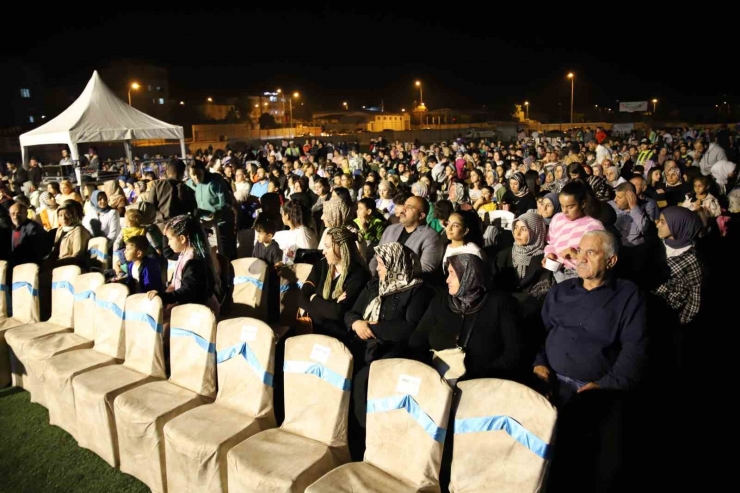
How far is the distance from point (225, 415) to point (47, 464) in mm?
1290

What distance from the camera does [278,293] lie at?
4.52 meters

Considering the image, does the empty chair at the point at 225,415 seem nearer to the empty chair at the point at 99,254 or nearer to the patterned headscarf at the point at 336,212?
the patterned headscarf at the point at 336,212

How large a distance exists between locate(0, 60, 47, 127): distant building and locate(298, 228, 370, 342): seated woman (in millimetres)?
56406

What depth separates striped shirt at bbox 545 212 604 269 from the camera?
4.26 m

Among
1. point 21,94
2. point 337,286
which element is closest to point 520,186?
point 337,286

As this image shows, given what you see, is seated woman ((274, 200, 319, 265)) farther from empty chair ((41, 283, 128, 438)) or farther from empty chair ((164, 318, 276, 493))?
empty chair ((164, 318, 276, 493))

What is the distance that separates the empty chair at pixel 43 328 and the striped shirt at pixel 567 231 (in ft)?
13.4

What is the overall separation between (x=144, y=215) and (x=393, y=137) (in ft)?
121

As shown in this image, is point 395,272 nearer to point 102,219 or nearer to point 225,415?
point 225,415

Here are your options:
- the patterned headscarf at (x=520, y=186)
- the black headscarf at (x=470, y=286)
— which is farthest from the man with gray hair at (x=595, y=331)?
the patterned headscarf at (x=520, y=186)

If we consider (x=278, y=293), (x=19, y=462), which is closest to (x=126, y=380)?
(x=19, y=462)

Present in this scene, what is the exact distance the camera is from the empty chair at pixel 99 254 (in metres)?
5.83

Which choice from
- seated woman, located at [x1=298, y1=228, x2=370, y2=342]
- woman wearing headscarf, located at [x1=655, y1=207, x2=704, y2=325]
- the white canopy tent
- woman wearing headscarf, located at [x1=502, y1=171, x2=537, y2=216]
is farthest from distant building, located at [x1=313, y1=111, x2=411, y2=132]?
woman wearing headscarf, located at [x1=655, y1=207, x2=704, y2=325]

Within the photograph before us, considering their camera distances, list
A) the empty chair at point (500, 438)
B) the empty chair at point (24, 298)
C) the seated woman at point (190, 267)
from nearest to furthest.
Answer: the empty chair at point (500, 438) < the seated woman at point (190, 267) < the empty chair at point (24, 298)
